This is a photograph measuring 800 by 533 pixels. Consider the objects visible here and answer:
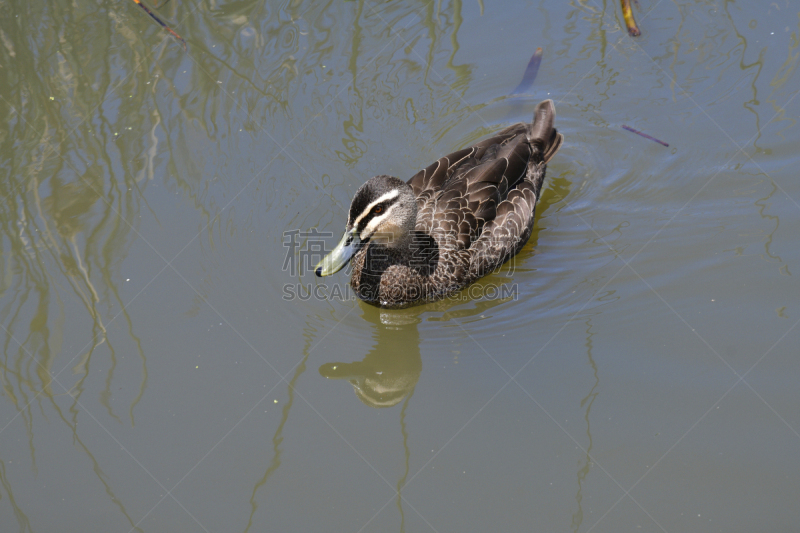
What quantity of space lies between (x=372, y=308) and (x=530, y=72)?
3.61 meters

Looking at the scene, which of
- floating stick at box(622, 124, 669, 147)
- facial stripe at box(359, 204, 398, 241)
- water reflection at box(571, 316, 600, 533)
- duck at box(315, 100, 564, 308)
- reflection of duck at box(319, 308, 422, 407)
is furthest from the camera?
floating stick at box(622, 124, 669, 147)

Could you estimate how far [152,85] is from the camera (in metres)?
6.96

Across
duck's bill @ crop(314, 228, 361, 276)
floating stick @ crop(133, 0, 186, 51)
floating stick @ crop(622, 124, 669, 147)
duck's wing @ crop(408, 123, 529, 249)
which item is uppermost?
floating stick @ crop(133, 0, 186, 51)

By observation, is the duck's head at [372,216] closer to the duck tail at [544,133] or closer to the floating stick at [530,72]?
the duck tail at [544,133]

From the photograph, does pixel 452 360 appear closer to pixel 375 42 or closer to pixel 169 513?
pixel 169 513

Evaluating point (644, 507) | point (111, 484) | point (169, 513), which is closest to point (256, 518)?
point (169, 513)

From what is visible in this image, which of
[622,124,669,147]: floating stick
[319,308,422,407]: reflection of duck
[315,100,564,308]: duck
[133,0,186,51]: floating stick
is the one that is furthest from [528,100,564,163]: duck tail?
[133,0,186,51]: floating stick

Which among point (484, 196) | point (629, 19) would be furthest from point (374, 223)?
point (629, 19)

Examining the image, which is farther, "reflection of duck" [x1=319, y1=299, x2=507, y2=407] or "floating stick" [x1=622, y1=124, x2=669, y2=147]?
"floating stick" [x1=622, y1=124, x2=669, y2=147]

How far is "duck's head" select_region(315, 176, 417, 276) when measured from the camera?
179 inches

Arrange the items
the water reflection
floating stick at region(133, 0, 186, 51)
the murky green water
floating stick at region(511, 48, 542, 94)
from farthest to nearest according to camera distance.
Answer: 1. floating stick at region(133, 0, 186, 51)
2. floating stick at region(511, 48, 542, 94)
3. the murky green water
4. the water reflection

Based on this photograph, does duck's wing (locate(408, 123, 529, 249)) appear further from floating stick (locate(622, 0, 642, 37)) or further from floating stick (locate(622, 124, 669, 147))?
floating stick (locate(622, 0, 642, 37))

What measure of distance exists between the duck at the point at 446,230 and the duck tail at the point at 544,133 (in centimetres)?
37

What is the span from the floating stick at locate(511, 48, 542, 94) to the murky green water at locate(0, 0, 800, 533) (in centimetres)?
10
